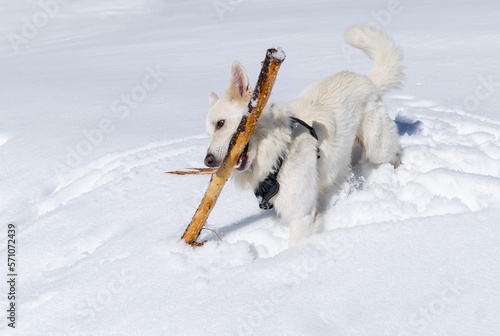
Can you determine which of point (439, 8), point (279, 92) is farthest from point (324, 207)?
point (439, 8)

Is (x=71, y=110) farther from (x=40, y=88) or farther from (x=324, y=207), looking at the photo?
(x=324, y=207)

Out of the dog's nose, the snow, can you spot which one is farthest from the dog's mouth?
the snow

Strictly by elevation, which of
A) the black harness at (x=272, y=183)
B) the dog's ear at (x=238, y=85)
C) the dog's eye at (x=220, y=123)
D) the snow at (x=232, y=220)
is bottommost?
the snow at (x=232, y=220)

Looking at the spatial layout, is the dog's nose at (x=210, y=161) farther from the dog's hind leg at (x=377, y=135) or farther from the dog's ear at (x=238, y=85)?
the dog's hind leg at (x=377, y=135)

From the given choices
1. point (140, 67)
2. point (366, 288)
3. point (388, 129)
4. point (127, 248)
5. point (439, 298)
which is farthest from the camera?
point (140, 67)

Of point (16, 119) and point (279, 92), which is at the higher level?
point (279, 92)

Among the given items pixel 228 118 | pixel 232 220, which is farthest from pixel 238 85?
pixel 232 220

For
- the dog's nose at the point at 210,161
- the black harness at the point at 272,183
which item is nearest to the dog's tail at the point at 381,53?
the black harness at the point at 272,183

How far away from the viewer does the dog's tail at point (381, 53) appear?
12.7ft

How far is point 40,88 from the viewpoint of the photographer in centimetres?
759

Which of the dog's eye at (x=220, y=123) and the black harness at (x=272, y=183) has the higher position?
the dog's eye at (x=220, y=123)

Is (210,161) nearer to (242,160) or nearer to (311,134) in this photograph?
(242,160)

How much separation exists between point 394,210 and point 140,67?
7.30 metres

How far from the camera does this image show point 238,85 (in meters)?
2.72
